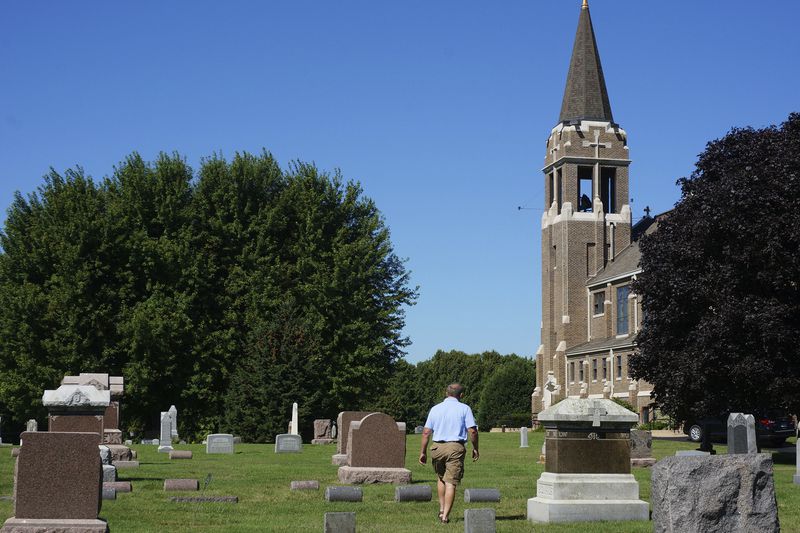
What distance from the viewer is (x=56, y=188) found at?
5269cm

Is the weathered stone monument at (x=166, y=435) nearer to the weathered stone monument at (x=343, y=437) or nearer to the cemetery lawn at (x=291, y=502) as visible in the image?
the cemetery lawn at (x=291, y=502)

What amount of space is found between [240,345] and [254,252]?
14.1 ft

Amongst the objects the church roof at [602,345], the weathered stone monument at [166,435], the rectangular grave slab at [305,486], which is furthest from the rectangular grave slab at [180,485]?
the church roof at [602,345]

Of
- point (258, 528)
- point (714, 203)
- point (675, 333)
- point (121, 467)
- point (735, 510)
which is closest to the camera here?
point (735, 510)

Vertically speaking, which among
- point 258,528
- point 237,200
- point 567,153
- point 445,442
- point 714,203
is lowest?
point 258,528

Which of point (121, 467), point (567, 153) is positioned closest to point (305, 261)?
point (121, 467)

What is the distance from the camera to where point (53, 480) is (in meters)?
12.5

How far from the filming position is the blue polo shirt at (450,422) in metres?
15.1

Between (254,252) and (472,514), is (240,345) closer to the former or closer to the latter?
(254,252)

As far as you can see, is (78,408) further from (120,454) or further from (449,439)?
(449,439)

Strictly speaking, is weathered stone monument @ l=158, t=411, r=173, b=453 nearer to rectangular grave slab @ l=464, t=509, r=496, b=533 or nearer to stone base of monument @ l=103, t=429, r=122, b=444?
stone base of monument @ l=103, t=429, r=122, b=444

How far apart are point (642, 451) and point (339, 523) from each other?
1755 cm

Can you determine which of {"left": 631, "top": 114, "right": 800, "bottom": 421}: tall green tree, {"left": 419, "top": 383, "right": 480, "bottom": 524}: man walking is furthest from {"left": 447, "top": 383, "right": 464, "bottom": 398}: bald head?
{"left": 631, "top": 114, "right": 800, "bottom": 421}: tall green tree

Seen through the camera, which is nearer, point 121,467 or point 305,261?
point 121,467
